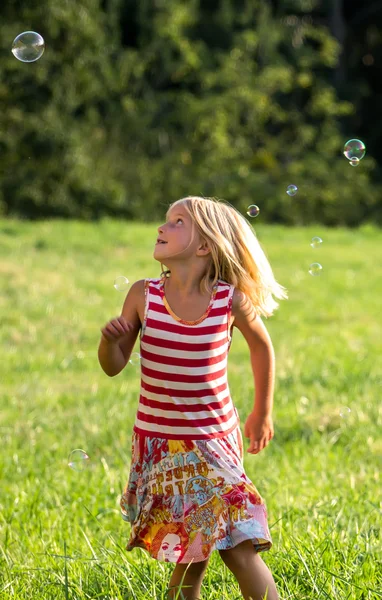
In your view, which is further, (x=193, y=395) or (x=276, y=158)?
(x=276, y=158)

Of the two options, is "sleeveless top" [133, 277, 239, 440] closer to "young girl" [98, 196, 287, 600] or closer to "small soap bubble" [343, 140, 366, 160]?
"young girl" [98, 196, 287, 600]

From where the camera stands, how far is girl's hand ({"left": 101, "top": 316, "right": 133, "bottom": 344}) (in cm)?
256

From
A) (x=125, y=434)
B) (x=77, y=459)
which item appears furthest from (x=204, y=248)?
(x=125, y=434)

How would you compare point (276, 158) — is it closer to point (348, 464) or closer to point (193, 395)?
point (348, 464)

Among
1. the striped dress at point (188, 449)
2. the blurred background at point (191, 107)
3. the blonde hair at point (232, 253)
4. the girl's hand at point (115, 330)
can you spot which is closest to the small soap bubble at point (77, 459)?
the striped dress at point (188, 449)

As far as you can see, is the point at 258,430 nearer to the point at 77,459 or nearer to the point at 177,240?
the point at 177,240

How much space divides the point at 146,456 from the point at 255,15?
19.5 meters

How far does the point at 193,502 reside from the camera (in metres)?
2.49

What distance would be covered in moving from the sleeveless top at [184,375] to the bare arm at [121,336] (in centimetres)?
6

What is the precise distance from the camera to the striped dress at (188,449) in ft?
8.11

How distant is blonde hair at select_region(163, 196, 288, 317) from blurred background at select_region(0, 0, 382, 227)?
13663 mm

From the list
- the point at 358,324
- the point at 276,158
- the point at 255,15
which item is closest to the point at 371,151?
the point at 276,158

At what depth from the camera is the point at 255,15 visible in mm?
20703

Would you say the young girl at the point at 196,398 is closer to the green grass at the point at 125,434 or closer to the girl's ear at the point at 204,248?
the girl's ear at the point at 204,248
